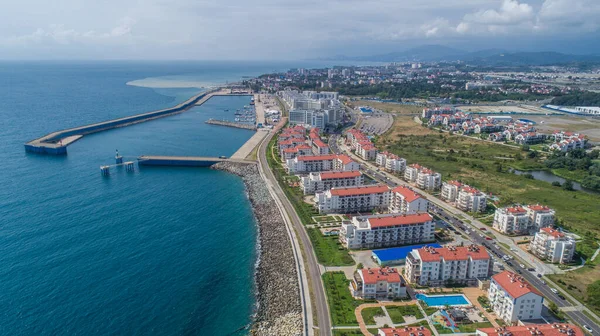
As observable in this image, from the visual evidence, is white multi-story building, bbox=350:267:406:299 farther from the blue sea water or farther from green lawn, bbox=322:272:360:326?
the blue sea water

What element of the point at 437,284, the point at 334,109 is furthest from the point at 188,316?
the point at 334,109

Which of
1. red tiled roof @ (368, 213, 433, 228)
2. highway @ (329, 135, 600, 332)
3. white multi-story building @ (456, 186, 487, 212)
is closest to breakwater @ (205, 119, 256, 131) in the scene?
highway @ (329, 135, 600, 332)

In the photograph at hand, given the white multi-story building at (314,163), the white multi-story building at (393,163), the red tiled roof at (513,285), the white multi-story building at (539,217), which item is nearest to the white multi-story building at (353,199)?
the white multi-story building at (314,163)

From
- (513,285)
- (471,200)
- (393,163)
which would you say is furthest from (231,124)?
(513,285)

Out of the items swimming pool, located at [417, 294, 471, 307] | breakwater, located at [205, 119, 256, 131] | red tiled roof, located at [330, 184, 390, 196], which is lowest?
swimming pool, located at [417, 294, 471, 307]

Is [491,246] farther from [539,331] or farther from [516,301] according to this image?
[539,331]

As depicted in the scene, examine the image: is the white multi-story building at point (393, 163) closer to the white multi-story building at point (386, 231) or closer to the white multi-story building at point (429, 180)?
the white multi-story building at point (429, 180)

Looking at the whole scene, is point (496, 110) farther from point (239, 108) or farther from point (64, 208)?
point (64, 208)
